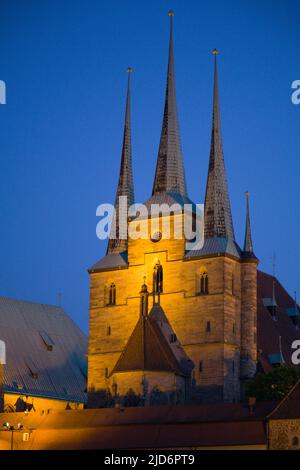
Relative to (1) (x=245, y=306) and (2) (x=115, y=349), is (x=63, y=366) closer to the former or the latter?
(2) (x=115, y=349)

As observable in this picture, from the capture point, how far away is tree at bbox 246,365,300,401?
93950mm

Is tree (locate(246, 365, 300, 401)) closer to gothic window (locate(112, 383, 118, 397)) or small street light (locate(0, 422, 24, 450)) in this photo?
gothic window (locate(112, 383, 118, 397))

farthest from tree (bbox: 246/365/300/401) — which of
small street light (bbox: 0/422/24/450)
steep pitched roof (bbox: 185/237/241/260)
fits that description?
small street light (bbox: 0/422/24/450)

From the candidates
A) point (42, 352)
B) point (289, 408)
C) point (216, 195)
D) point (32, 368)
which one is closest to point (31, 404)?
point (32, 368)

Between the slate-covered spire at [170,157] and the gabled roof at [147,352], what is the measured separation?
11121mm

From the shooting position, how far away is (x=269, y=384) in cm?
9469

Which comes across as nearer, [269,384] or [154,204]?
[269,384]

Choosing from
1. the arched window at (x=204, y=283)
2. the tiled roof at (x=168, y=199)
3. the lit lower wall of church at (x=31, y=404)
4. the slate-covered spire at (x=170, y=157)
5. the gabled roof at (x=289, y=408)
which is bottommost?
the gabled roof at (x=289, y=408)

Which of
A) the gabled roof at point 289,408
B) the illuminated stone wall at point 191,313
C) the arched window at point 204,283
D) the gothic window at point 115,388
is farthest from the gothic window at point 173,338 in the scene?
the gabled roof at point 289,408

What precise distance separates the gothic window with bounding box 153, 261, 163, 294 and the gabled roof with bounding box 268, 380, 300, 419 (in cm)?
2273

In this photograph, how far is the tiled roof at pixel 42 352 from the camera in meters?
110

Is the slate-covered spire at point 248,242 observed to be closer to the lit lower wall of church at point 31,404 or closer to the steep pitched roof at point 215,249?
the steep pitched roof at point 215,249
